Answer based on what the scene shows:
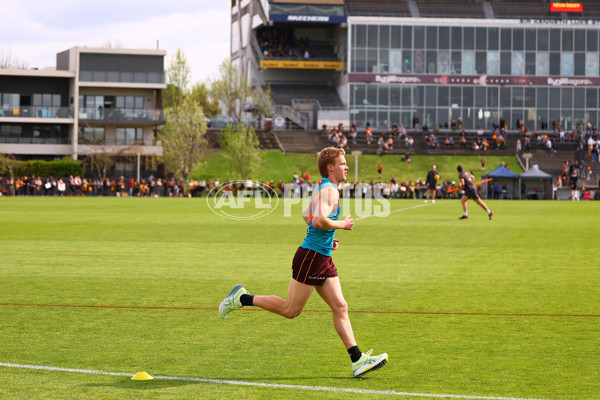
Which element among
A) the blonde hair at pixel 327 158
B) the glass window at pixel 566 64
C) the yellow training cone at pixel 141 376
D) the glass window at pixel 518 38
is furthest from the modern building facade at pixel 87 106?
the yellow training cone at pixel 141 376

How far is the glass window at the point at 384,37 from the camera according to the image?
9712 centimetres

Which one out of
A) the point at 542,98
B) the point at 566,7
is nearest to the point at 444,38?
the point at 542,98

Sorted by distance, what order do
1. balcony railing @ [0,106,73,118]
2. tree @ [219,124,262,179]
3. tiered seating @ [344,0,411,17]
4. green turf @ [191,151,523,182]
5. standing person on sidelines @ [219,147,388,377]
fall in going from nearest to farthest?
standing person on sidelines @ [219,147,388,377]
green turf @ [191,151,523,182]
tree @ [219,124,262,179]
balcony railing @ [0,106,73,118]
tiered seating @ [344,0,411,17]

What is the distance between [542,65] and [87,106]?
49.0 metres

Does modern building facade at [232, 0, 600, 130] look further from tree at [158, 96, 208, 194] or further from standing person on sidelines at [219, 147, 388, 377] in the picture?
standing person on sidelines at [219, 147, 388, 377]

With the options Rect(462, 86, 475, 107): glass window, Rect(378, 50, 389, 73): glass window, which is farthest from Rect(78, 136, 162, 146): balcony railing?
Rect(462, 86, 475, 107): glass window

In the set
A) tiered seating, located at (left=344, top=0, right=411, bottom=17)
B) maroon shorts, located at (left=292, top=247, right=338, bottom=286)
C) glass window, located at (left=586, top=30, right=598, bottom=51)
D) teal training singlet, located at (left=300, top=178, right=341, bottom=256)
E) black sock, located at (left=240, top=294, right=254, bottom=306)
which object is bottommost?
black sock, located at (left=240, top=294, right=254, bottom=306)

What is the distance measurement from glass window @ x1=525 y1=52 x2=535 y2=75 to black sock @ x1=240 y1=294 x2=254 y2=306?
9369cm

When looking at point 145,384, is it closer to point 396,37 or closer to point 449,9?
point 396,37

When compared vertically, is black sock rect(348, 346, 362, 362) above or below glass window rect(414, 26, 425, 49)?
below

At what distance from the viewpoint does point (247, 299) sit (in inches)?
341

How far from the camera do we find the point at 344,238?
24906mm

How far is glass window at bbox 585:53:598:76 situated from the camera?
9781 cm

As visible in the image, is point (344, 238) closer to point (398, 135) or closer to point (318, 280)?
point (318, 280)
